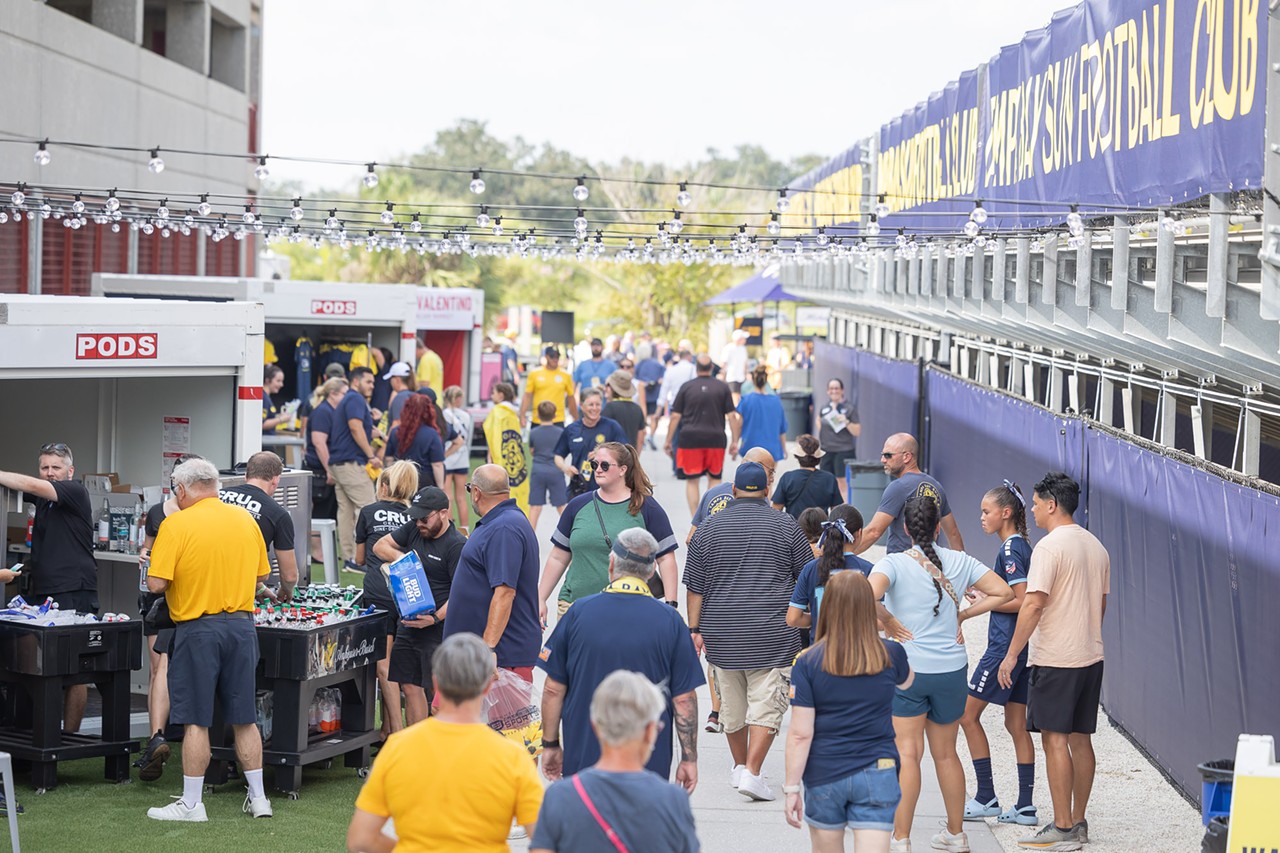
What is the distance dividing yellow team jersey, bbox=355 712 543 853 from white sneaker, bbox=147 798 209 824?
3.51 m

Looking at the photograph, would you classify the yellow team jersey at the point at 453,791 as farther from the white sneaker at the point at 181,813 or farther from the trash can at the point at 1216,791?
the white sneaker at the point at 181,813

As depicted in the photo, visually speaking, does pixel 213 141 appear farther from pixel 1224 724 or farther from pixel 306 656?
pixel 1224 724

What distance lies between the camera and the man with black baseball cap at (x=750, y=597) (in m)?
7.65

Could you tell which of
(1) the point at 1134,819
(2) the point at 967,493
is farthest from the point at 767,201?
(1) the point at 1134,819

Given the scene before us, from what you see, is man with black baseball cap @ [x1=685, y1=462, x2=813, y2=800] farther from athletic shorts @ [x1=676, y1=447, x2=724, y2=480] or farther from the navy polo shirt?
athletic shorts @ [x1=676, y1=447, x2=724, y2=480]

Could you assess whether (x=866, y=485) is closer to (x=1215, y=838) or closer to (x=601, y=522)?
(x=601, y=522)

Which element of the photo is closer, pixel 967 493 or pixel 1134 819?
pixel 1134 819

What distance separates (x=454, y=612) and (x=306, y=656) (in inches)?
42.4

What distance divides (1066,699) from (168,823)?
4.23 metres

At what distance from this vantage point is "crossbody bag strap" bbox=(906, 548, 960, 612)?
6.88 metres

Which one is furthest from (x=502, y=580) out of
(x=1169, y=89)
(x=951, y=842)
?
(x=1169, y=89)

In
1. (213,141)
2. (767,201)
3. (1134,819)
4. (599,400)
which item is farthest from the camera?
(767,201)

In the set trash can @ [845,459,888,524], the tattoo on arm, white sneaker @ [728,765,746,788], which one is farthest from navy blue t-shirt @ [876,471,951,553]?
trash can @ [845,459,888,524]

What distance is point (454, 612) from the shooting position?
282 inches
